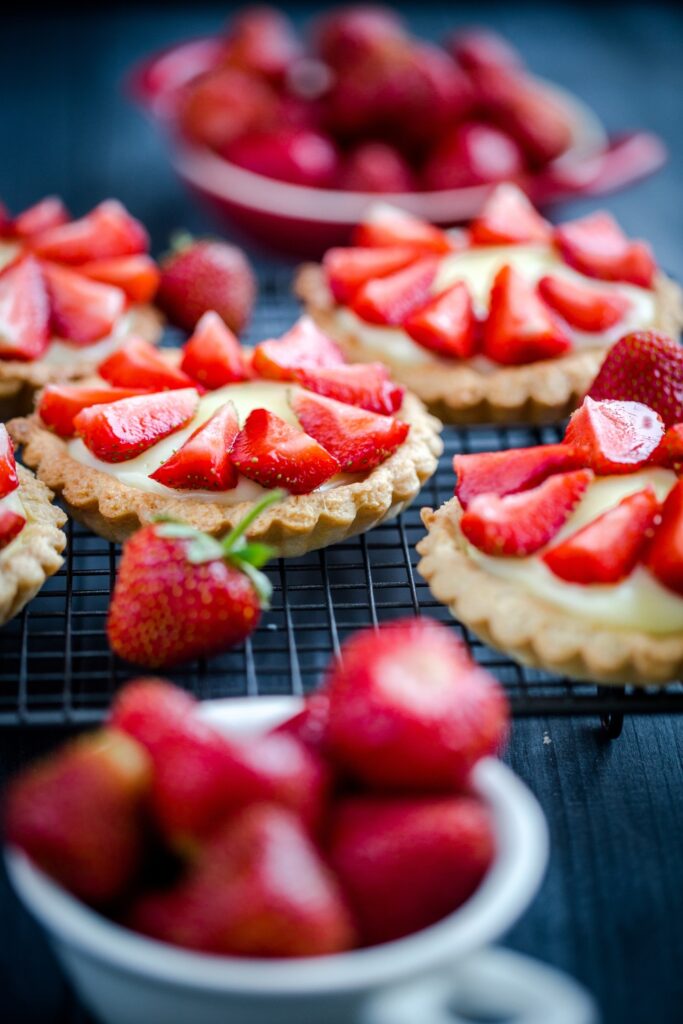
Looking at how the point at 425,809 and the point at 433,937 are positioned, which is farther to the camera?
the point at 425,809

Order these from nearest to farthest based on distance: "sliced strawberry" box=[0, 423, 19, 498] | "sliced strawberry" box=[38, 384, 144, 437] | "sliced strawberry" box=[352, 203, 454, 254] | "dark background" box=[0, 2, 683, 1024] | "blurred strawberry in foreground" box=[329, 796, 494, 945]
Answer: "blurred strawberry in foreground" box=[329, 796, 494, 945] → "dark background" box=[0, 2, 683, 1024] → "sliced strawberry" box=[0, 423, 19, 498] → "sliced strawberry" box=[38, 384, 144, 437] → "sliced strawberry" box=[352, 203, 454, 254]

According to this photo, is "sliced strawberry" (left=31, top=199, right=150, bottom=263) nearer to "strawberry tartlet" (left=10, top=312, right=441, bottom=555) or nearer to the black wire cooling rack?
"strawberry tartlet" (left=10, top=312, right=441, bottom=555)

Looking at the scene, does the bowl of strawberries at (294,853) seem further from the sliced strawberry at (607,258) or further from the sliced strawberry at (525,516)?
the sliced strawberry at (607,258)

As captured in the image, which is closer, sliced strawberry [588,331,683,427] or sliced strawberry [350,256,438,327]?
sliced strawberry [588,331,683,427]

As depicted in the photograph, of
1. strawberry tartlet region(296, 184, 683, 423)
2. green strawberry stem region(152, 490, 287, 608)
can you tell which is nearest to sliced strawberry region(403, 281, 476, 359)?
strawberry tartlet region(296, 184, 683, 423)

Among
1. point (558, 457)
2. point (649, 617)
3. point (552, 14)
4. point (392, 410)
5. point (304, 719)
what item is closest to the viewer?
point (304, 719)

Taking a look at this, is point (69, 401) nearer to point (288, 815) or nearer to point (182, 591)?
point (182, 591)

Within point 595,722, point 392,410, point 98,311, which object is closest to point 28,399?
point 98,311

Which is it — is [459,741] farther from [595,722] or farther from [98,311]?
[98,311]
